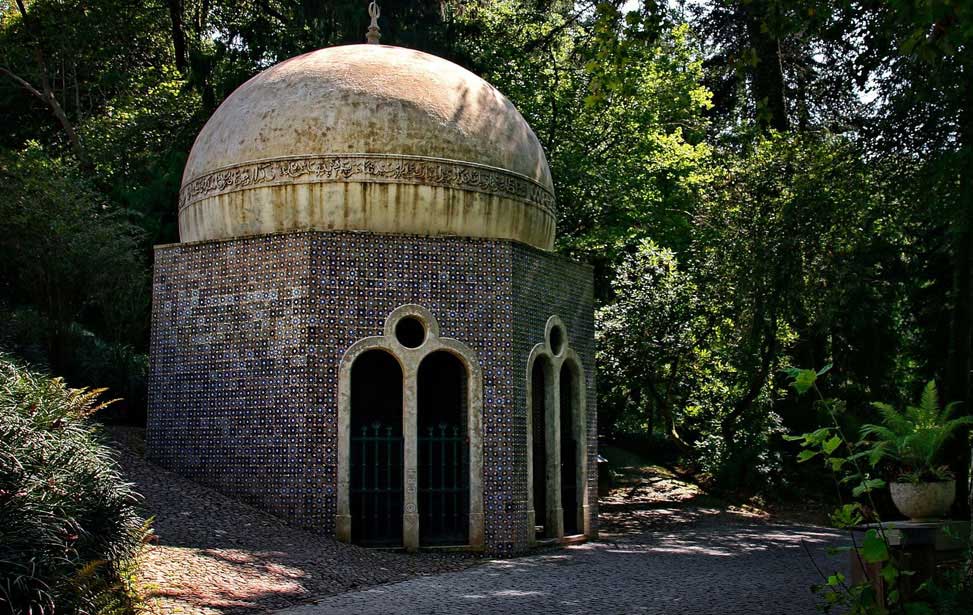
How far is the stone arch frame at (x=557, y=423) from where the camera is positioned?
13664 mm

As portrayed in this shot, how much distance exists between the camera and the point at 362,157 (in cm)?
1328

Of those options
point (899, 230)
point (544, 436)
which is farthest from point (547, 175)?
point (899, 230)

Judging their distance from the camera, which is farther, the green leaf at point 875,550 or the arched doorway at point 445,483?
the arched doorway at point 445,483

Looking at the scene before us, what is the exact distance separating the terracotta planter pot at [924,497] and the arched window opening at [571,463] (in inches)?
251

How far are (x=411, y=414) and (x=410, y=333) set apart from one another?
1.56 metres

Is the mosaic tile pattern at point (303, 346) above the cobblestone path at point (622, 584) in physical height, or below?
above

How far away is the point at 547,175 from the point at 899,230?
8.19 metres

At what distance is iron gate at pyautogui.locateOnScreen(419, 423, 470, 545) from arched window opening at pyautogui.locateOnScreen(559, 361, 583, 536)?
2081mm

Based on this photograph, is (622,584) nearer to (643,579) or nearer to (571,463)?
(643,579)

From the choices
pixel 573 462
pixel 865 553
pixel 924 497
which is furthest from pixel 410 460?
pixel 865 553

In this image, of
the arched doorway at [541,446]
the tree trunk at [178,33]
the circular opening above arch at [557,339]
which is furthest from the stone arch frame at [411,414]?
the tree trunk at [178,33]

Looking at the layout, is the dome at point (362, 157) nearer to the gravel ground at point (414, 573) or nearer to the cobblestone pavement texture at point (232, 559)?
the cobblestone pavement texture at point (232, 559)

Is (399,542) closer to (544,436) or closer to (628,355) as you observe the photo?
(544,436)

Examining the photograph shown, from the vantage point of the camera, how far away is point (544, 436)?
582 inches
